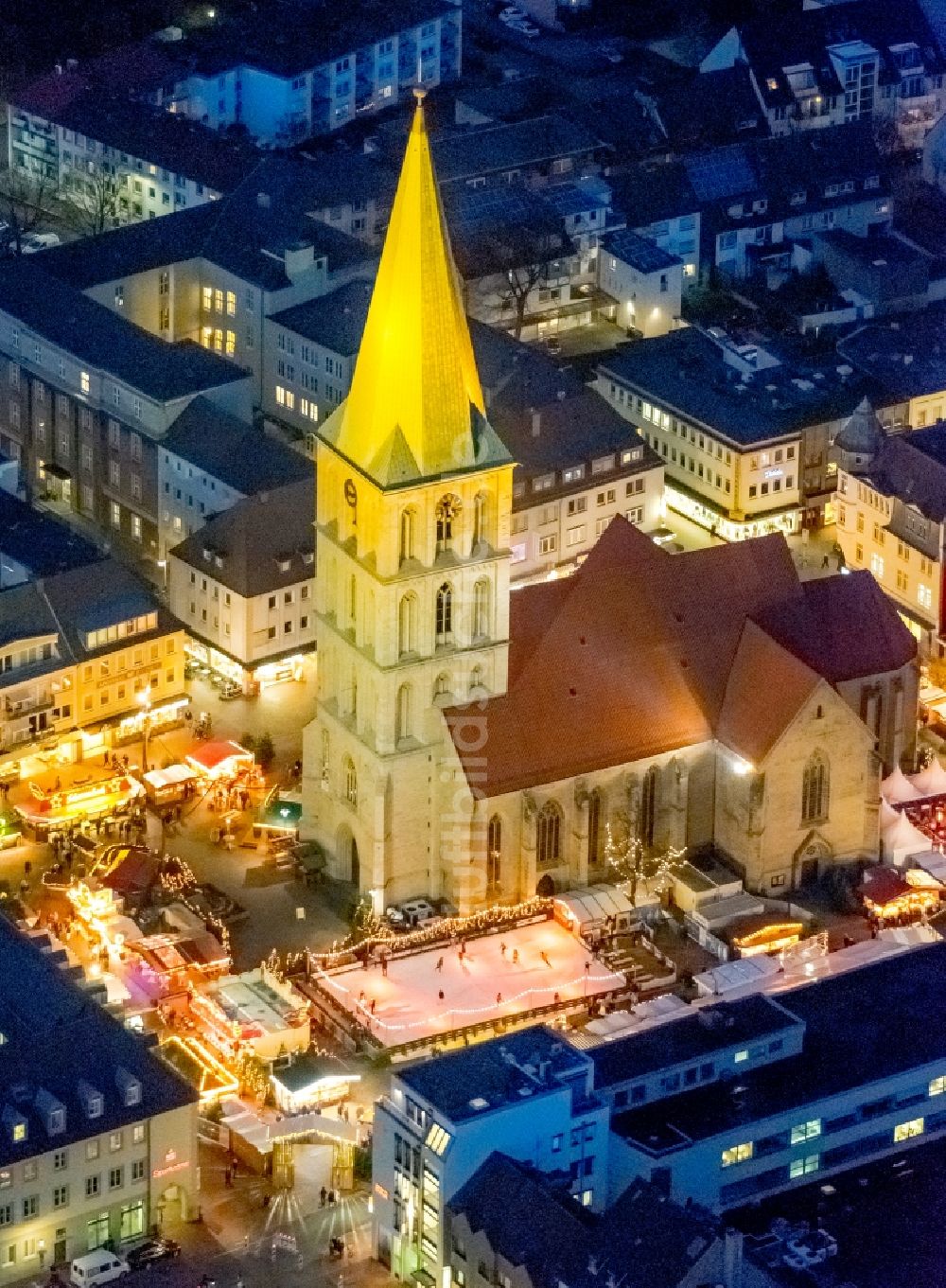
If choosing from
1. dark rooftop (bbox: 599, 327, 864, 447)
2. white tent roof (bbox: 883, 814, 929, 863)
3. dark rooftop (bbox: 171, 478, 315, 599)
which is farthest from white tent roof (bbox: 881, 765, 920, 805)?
dark rooftop (bbox: 171, 478, 315, 599)

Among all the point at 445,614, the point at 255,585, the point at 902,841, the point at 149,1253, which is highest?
the point at 445,614

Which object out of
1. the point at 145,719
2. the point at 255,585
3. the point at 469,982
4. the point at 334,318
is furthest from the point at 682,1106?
the point at 334,318

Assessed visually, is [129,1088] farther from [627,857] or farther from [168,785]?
[627,857]

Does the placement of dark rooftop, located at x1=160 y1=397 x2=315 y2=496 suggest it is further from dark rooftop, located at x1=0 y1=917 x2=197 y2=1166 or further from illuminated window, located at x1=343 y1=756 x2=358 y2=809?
dark rooftop, located at x1=0 y1=917 x2=197 y2=1166

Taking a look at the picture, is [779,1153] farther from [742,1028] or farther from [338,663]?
[338,663]

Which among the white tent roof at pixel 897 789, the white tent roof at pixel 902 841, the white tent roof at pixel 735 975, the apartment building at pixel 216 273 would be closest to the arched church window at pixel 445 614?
the white tent roof at pixel 735 975

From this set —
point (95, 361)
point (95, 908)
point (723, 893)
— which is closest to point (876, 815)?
point (723, 893)
